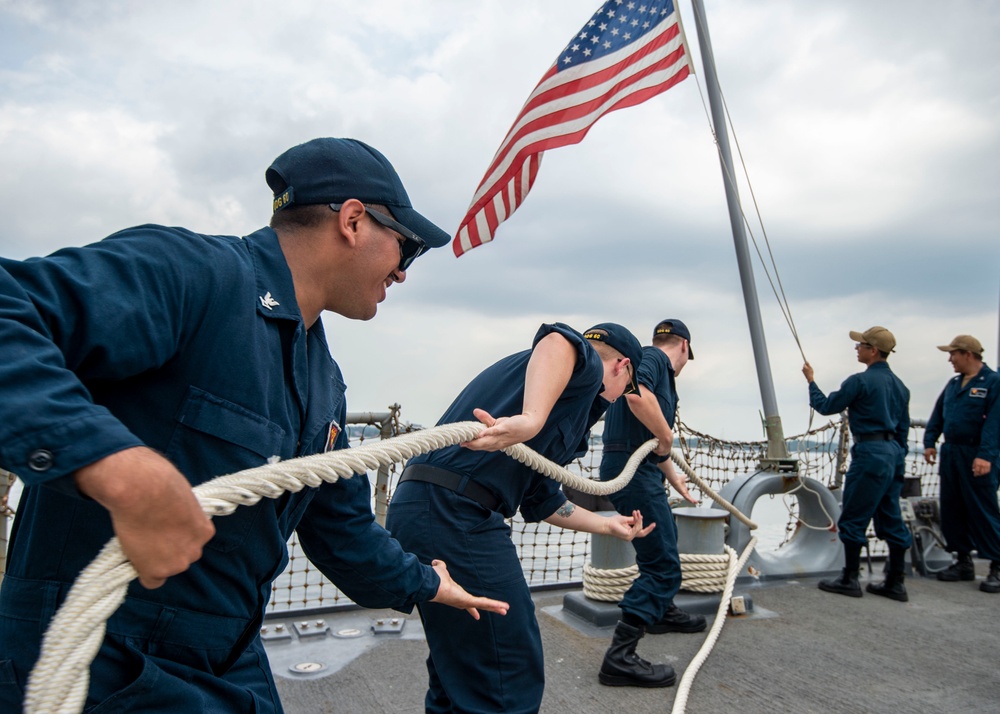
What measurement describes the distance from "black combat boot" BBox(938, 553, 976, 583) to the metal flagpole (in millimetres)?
1465

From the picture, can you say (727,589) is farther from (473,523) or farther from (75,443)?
(75,443)

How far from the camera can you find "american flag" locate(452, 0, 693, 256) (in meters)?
5.05

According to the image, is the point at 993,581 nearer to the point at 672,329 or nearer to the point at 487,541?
the point at 672,329

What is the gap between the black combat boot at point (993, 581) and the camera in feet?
17.4

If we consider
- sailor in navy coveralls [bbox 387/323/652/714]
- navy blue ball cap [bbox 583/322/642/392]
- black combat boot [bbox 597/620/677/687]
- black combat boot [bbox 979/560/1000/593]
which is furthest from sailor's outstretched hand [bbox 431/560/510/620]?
black combat boot [bbox 979/560/1000/593]

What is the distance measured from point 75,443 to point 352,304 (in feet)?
2.24

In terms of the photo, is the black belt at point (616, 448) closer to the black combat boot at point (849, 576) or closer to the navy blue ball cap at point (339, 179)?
the black combat boot at point (849, 576)

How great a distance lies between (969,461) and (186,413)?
6.23 metres

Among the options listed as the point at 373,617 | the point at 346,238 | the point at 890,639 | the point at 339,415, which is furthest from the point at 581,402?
the point at 890,639

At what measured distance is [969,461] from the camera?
5.80 m

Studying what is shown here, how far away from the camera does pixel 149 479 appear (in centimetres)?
90

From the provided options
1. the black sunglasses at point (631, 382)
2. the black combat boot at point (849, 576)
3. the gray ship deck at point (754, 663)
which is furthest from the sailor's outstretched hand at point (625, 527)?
the black combat boot at point (849, 576)

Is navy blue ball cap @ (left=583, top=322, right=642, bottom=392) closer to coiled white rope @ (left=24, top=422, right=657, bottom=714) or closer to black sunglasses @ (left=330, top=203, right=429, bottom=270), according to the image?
black sunglasses @ (left=330, top=203, right=429, bottom=270)

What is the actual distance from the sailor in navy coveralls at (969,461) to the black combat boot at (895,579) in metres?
0.89
